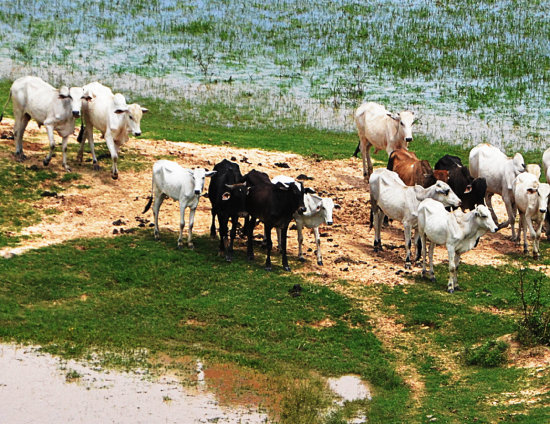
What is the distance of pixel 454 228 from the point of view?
57.1 ft

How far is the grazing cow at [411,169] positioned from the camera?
65.8 ft

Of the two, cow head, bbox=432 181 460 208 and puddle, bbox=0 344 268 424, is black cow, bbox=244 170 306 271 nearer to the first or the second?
cow head, bbox=432 181 460 208

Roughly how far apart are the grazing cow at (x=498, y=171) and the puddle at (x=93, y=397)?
10.6 meters

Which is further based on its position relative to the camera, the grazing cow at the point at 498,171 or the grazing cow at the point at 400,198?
the grazing cow at the point at 498,171

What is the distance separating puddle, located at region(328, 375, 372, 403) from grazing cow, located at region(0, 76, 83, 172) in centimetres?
1080

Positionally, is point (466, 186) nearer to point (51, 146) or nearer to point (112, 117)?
point (112, 117)

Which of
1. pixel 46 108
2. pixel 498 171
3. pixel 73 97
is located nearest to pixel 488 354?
pixel 498 171

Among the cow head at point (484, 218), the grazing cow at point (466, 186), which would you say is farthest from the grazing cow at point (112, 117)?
the cow head at point (484, 218)

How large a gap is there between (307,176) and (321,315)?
345 inches

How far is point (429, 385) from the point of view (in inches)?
543

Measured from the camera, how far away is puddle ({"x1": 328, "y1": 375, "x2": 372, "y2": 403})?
1333cm

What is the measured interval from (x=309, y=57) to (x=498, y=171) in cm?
1639

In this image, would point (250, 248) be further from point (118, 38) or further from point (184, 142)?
point (118, 38)

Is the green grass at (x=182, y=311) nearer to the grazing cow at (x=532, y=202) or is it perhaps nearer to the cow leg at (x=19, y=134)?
the cow leg at (x=19, y=134)
